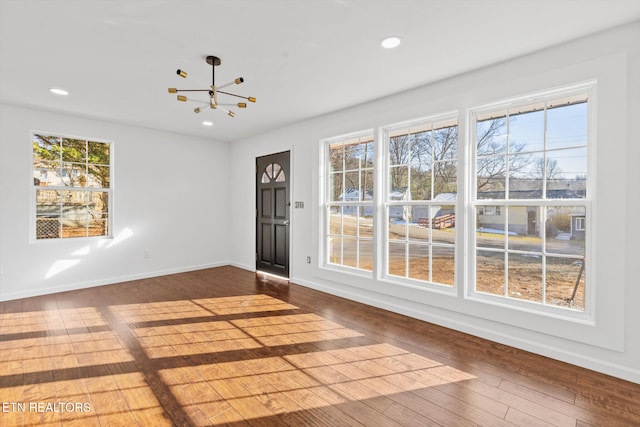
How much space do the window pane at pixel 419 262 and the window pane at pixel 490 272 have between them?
0.56m

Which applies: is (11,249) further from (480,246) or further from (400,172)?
(480,246)

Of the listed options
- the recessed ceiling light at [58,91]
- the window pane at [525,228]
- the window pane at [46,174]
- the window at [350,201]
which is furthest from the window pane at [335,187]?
the window pane at [46,174]

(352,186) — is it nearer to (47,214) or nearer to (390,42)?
A: (390,42)

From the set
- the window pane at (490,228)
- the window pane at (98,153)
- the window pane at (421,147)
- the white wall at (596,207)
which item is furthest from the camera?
the window pane at (98,153)

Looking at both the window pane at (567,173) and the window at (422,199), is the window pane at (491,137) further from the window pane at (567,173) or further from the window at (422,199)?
the window pane at (567,173)

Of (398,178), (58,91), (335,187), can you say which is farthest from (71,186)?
(398,178)

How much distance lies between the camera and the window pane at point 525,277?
2775 mm

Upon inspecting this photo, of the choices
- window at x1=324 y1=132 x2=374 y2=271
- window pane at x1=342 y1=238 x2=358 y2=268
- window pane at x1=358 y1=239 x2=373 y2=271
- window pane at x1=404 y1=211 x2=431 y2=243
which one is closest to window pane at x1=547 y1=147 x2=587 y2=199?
window pane at x1=404 y1=211 x2=431 y2=243

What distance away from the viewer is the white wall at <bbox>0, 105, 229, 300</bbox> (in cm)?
411

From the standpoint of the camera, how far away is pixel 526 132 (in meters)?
2.84

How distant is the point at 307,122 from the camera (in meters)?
4.82

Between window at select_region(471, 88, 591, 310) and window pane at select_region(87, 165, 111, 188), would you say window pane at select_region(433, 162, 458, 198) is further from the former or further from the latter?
window pane at select_region(87, 165, 111, 188)

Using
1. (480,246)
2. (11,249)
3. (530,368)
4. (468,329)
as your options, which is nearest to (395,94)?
(480,246)

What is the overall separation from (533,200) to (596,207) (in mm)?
444
